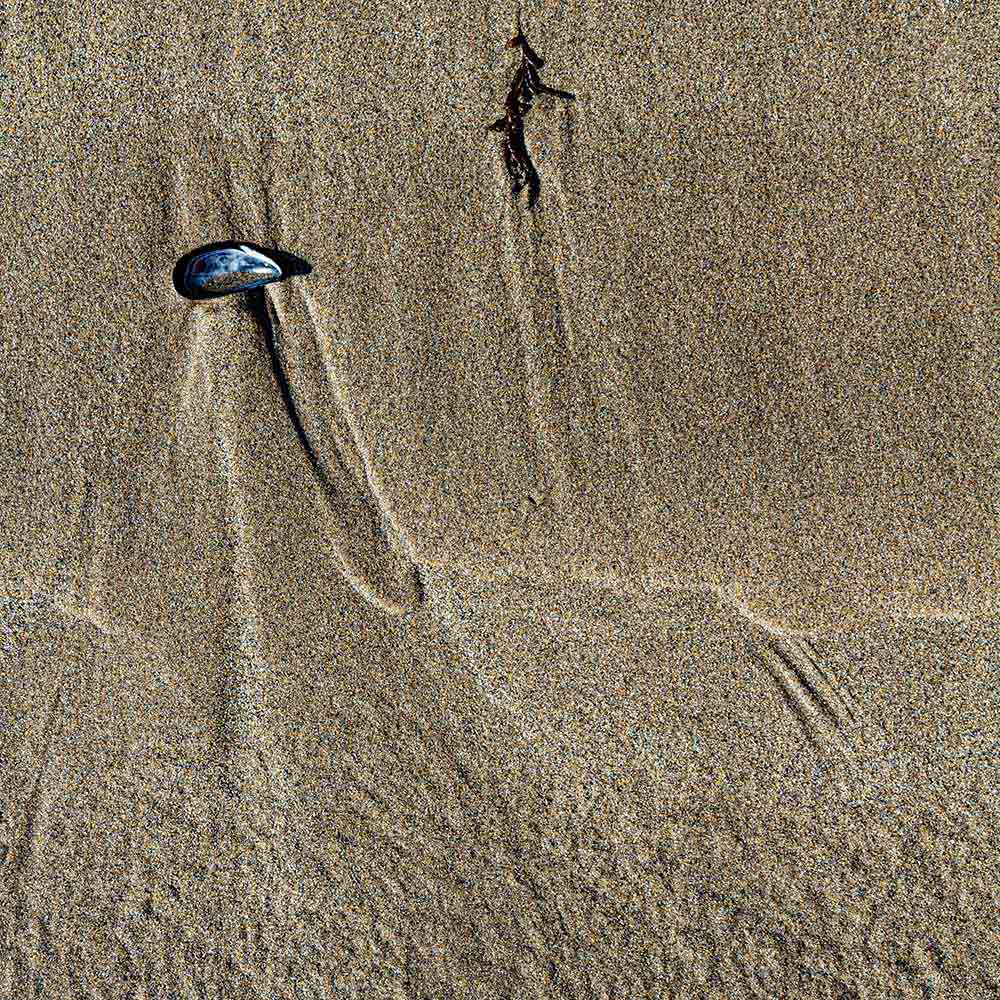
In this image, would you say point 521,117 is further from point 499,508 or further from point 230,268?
point 499,508

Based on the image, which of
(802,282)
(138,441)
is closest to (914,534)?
(802,282)

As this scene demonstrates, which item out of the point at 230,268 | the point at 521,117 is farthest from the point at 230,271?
the point at 521,117

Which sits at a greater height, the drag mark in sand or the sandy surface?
the drag mark in sand

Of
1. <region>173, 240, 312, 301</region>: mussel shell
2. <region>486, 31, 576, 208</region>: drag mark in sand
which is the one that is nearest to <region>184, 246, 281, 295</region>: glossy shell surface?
<region>173, 240, 312, 301</region>: mussel shell

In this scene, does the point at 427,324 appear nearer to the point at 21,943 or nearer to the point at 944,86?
the point at 944,86

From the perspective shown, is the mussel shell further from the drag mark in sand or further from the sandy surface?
the drag mark in sand

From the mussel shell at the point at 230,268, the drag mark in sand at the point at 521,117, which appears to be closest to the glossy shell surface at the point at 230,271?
the mussel shell at the point at 230,268
